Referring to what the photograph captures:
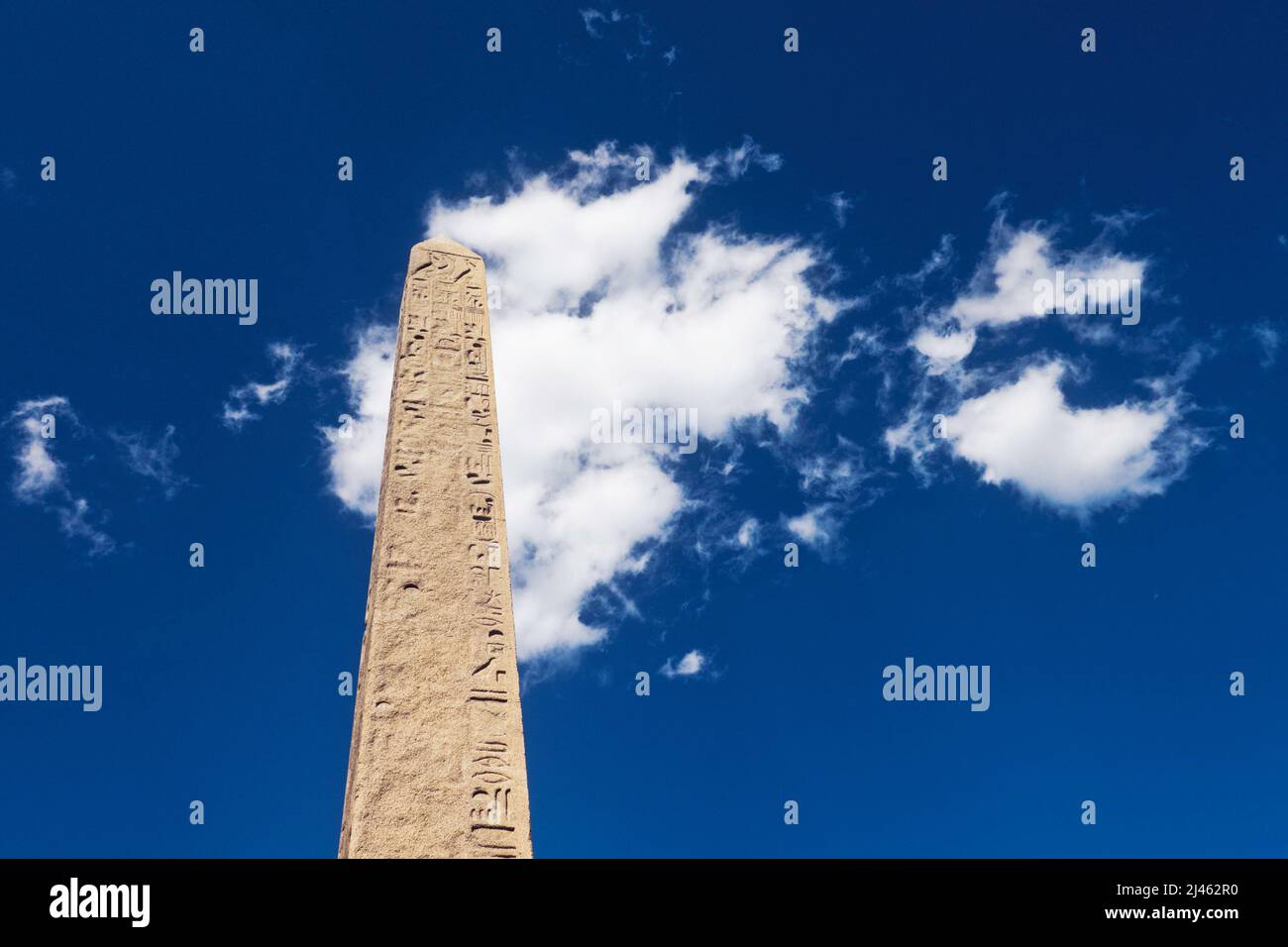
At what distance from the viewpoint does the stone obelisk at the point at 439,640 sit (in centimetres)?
941

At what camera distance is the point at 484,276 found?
12.3 m

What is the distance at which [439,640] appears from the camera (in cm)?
998

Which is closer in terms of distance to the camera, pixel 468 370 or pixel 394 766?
pixel 394 766

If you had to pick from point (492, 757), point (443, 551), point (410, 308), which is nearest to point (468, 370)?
point (410, 308)

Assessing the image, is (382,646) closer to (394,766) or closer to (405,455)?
(394,766)

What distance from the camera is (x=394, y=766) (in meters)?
9.47

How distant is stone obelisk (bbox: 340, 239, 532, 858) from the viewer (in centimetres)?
941

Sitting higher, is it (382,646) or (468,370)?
(468,370)
